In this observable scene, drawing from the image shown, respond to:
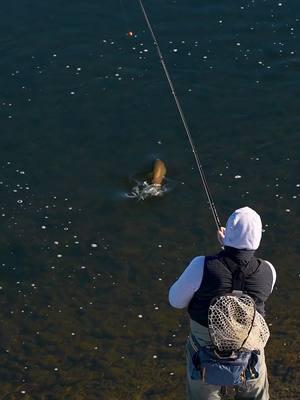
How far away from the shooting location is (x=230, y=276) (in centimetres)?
500

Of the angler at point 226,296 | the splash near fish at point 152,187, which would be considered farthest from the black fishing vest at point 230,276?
the splash near fish at point 152,187

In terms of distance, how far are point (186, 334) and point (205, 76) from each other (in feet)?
14.0

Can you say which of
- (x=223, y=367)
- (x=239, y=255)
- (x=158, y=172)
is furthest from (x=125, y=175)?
(x=239, y=255)

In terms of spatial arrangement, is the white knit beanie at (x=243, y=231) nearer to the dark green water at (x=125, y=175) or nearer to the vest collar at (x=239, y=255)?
the vest collar at (x=239, y=255)

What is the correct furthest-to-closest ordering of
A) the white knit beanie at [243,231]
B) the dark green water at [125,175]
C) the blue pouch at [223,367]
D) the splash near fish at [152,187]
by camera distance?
the splash near fish at [152,187], the dark green water at [125,175], the blue pouch at [223,367], the white knit beanie at [243,231]

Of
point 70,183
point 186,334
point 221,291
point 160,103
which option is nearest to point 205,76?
point 160,103

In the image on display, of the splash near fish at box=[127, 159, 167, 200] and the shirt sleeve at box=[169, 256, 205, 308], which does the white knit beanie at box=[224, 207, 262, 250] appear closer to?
the shirt sleeve at box=[169, 256, 205, 308]

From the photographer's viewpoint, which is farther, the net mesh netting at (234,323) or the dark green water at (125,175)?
the dark green water at (125,175)

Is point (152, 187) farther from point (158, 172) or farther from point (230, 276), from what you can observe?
point (230, 276)

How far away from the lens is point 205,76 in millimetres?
10812

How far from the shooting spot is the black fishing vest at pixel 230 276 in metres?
4.98

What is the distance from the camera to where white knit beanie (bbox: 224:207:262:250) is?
194 inches

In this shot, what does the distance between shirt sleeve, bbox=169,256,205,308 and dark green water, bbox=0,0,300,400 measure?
210cm

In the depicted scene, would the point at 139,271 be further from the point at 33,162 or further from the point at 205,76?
the point at 205,76
